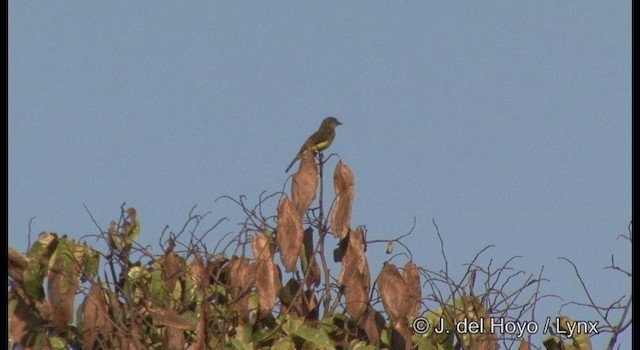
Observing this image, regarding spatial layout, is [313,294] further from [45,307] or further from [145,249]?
[45,307]

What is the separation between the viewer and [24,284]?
14.1ft

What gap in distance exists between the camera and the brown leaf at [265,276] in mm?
4566

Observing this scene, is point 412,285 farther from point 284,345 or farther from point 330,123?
point 330,123

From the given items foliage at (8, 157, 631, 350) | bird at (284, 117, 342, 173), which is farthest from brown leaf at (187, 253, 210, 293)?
bird at (284, 117, 342, 173)

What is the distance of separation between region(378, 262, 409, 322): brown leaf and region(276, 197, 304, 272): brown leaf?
329mm

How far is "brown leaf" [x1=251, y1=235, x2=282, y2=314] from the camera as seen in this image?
4566 millimetres

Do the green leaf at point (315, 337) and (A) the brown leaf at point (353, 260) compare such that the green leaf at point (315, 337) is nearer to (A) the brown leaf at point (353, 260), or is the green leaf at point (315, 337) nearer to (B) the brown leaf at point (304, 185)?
(A) the brown leaf at point (353, 260)

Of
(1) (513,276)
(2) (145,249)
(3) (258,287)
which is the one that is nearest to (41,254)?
(2) (145,249)

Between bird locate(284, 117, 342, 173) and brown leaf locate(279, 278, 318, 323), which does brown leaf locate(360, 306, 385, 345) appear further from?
bird locate(284, 117, 342, 173)

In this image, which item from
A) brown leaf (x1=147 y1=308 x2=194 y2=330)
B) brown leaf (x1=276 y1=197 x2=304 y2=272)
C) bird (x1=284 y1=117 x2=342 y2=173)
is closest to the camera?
brown leaf (x1=147 y1=308 x2=194 y2=330)

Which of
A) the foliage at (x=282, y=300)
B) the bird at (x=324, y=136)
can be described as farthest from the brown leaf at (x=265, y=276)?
the bird at (x=324, y=136)

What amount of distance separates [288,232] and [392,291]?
440 millimetres

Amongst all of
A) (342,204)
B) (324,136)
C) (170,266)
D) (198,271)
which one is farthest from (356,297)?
(324,136)
